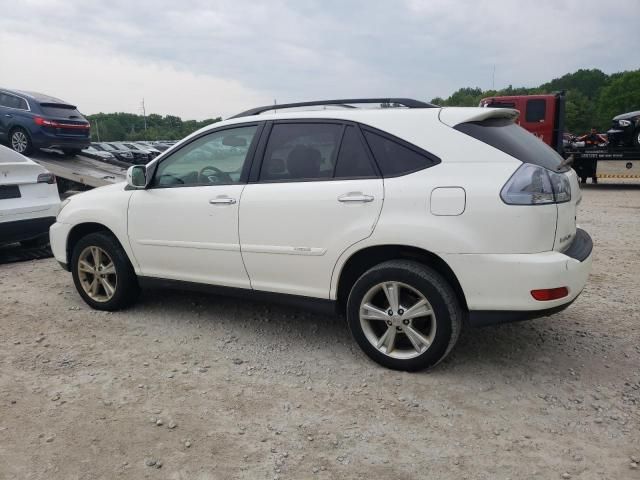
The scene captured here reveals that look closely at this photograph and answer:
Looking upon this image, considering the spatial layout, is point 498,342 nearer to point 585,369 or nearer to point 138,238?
point 585,369

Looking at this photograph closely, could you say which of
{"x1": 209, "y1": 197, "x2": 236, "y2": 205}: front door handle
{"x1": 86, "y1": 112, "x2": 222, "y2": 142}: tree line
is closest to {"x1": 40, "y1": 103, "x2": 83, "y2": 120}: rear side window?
{"x1": 209, "y1": 197, "x2": 236, "y2": 205}: front door handle

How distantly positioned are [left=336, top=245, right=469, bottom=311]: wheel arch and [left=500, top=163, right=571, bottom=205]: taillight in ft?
1.82

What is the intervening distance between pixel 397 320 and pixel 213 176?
178 cm

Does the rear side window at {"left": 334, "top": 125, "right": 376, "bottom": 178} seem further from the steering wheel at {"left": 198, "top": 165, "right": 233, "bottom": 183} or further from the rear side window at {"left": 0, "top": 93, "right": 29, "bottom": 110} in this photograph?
the rear side window at {"left": 0, "top": 93, "right": 29, "bottom": 110}

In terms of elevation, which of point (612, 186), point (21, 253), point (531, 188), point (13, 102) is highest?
point (13, 102)

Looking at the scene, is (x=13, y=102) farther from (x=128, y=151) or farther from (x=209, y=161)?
(x=128, y=151)

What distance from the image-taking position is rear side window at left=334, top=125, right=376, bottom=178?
3422 millimetres

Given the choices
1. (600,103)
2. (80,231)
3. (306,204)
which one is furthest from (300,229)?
(600,103)

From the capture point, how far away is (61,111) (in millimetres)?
10789

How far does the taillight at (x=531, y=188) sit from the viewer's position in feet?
9.71

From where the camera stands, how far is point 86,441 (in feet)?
9.01

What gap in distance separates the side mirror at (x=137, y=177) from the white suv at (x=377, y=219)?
11 millimetres

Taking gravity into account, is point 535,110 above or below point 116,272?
above

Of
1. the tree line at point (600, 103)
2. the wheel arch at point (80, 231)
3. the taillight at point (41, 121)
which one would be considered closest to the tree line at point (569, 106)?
the tree line at point (600, 103)
